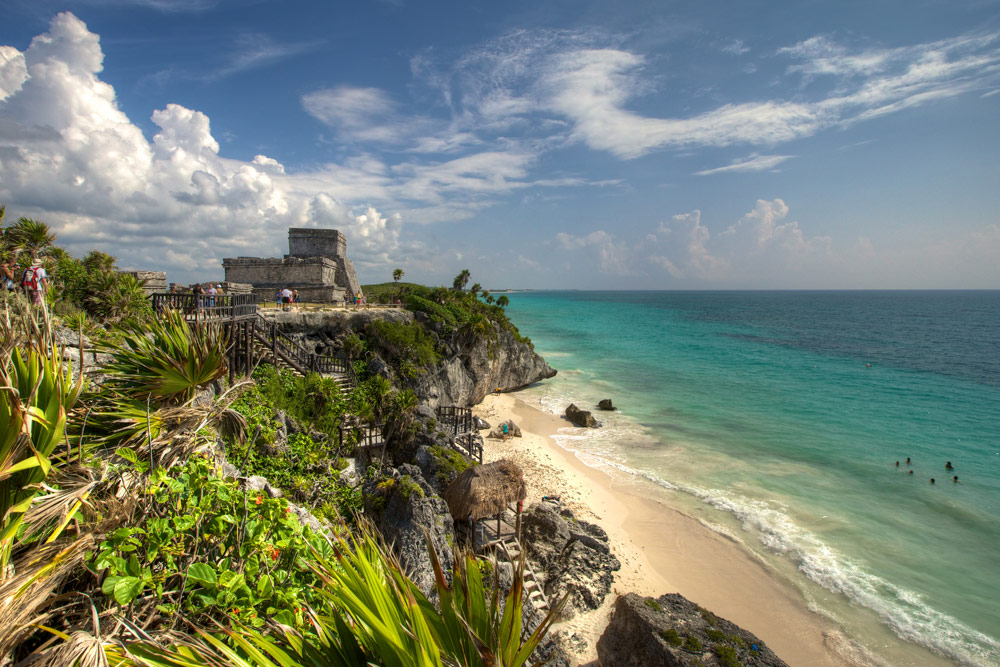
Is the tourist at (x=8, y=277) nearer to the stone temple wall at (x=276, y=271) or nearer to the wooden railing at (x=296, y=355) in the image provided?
the wooden railing at (x=296, y=355)

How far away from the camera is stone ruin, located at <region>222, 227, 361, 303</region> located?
2306 centimetres

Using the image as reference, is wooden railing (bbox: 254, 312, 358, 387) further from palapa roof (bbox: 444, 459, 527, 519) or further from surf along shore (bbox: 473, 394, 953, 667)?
surf along shore (bbox: 473, 394, 953, 667)

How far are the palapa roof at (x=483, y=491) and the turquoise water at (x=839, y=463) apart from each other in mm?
7203

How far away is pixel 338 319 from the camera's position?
800 inches

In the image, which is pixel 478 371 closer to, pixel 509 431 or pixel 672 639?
pixel 509 431

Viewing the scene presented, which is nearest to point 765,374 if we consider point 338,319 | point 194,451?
point 338,319

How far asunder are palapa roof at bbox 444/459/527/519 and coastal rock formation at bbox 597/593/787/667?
137 inches

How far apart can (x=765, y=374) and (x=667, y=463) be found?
991 inches

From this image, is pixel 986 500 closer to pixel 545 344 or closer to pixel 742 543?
pixel 742 543

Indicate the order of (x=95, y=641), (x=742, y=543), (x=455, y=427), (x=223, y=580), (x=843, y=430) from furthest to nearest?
(x=843, y=430) → (x=455, y=427) → (x=742, y=543) → (x=223, y=580) → (x=95, y=641)

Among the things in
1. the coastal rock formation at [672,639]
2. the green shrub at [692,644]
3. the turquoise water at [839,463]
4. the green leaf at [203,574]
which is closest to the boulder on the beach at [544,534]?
the coastal rock formation at [672,639]

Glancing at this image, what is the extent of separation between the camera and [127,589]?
6.84ft

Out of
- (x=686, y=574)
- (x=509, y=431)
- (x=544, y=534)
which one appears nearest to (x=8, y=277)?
(x=544, y=534)

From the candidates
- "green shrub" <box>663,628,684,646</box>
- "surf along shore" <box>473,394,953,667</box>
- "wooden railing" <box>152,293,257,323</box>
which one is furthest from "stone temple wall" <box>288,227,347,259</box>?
"green shrub" <box>663,628,684,646</box>
